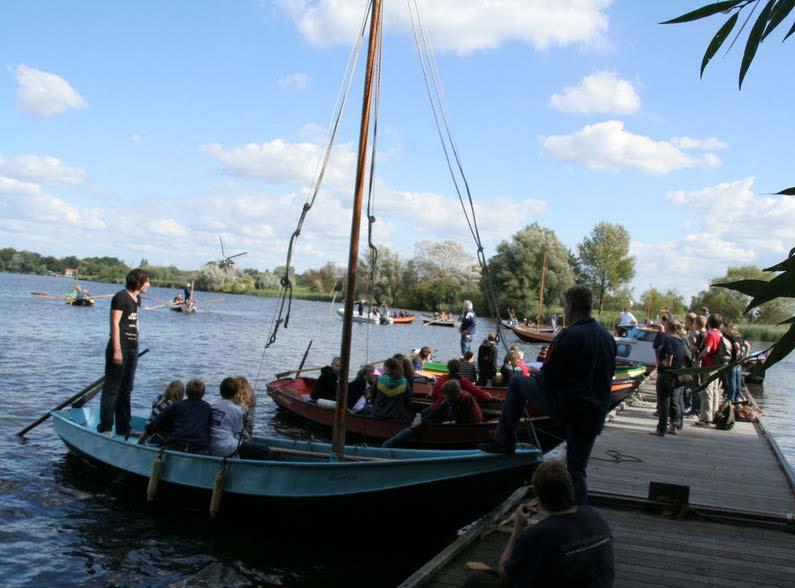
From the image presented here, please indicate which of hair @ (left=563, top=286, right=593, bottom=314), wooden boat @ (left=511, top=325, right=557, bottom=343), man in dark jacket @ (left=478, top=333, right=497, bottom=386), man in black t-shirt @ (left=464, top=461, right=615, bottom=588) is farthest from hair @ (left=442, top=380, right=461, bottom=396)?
wooden boat @ (left=511, top=325, right=557, bottom=343)

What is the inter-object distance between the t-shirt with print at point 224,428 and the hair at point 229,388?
7cm

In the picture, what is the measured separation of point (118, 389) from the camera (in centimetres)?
973

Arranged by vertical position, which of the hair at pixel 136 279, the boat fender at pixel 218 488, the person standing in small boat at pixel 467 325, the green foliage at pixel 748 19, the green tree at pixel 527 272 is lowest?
the boat fender at pixel 218 488

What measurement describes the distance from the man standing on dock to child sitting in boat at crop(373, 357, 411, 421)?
6494 mm

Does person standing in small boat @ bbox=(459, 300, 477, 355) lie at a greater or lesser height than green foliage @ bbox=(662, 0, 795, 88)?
lesser

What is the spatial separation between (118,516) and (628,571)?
6.74 m

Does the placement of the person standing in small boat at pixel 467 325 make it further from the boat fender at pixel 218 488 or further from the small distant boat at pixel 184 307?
the small distant boat at pixel 184 307

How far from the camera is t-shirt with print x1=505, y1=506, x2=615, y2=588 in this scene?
3.60 metres

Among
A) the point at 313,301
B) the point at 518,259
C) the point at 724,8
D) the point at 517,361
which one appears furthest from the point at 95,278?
the point at 724,8

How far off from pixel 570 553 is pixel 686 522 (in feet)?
11.8

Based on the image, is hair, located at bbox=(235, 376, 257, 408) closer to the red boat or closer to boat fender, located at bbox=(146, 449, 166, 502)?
boat fender, located at bbox=(146, 449, 166, 502)

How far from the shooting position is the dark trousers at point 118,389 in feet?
30.8

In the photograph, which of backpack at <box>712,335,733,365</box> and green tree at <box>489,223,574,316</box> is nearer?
backpack at <box>712,335,733,365</box>

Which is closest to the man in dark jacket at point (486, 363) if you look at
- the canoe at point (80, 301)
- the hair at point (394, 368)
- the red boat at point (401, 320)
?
the hair at point (394, 368)
